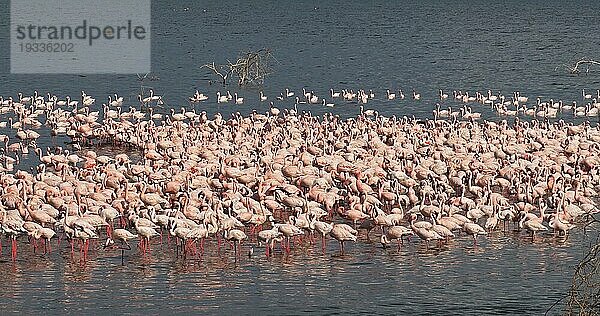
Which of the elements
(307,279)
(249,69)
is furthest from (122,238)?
(249,69)

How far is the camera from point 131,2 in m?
148

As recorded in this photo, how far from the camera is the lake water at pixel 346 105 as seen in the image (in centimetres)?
1941

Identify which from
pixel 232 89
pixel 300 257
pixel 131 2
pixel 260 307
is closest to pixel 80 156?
pixel 300 257

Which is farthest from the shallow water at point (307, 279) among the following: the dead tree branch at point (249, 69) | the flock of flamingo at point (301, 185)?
the dead tree branch at point (249, 69)

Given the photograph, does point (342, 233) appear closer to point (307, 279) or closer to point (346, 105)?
point (307, 279)

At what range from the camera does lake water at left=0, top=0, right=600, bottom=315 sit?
1941 cm

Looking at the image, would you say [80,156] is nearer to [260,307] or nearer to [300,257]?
[300,257]

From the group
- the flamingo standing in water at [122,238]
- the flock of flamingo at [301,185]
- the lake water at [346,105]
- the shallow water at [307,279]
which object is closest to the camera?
the shallow water at [307,279]

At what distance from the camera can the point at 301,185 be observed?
984 inches

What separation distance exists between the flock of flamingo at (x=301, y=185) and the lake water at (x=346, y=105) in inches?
17.7

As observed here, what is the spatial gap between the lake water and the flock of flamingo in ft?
1.47

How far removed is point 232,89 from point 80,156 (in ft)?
56.7

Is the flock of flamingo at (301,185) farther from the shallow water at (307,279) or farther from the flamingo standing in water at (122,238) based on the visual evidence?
the shallow water at (307,279)

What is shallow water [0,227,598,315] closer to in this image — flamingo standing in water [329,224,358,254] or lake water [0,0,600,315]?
lake water [0,0,600,315]
